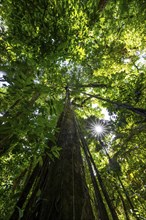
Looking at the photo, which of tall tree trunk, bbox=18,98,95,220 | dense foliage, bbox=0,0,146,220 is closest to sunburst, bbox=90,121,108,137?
dense foliage, bbox=0,0,146,220

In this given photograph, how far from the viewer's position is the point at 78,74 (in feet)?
30.6

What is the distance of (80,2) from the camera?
216 inches

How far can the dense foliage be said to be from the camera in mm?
2281

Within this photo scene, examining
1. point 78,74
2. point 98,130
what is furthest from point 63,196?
point 98,130

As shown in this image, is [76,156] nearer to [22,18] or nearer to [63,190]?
[63,190]

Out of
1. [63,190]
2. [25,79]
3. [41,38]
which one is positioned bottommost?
[63,190]

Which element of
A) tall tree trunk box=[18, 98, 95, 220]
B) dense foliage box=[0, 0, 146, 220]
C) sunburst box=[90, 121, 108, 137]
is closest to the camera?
tall tree trunk box=[18, 98, 95, 220]

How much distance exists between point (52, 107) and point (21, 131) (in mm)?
762

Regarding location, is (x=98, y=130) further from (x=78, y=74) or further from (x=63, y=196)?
(x=63, y=196)

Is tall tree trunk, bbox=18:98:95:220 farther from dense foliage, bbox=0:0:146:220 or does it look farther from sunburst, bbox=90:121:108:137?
sunburst, bbox=90:121:108:137

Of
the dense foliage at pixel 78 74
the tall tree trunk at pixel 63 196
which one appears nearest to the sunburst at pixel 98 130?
the dense foliage at pixel 78 74

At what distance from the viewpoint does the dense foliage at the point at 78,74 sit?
7.48 feet

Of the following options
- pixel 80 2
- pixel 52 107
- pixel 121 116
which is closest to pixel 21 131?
pixel 52 107

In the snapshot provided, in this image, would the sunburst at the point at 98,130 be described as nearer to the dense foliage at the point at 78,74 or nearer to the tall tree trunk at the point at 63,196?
the dense foliage at the point at 78,74
